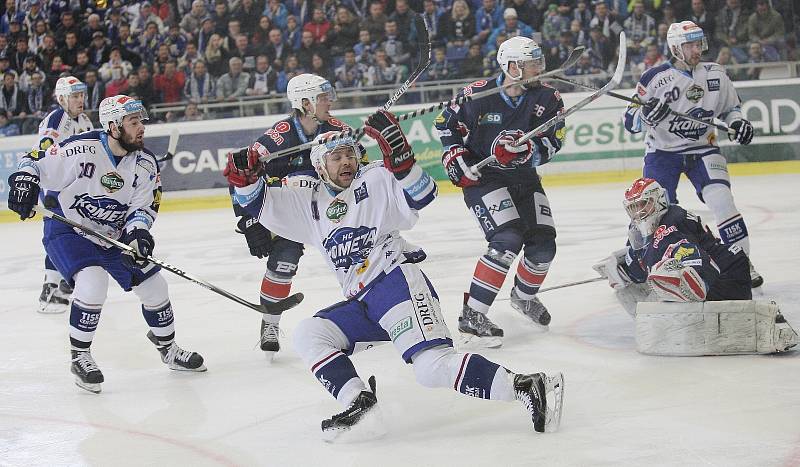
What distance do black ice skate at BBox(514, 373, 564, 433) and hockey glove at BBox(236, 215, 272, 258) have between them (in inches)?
56.3

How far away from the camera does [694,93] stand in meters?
5.33

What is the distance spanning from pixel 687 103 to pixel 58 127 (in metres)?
3.56

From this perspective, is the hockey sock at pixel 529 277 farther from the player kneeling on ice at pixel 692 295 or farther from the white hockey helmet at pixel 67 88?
the white hockey helmet at pixel 67 88

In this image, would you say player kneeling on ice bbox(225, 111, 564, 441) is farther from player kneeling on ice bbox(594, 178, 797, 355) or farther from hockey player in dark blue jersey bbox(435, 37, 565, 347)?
hockey player in dark blue jersey bbox(435, 37, 565, 347)

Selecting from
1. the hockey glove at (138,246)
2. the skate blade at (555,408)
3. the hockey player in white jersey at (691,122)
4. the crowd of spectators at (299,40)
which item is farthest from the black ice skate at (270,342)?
the crowd of spectators at (299,40)

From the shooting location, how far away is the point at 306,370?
4266mm

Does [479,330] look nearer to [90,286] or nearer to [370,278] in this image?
[370,278]

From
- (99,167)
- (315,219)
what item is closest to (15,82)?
(99,167)

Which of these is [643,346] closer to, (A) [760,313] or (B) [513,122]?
(A) [760,313]

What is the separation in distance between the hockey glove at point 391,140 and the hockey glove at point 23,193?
154cm

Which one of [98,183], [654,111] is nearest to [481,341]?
[654,111]

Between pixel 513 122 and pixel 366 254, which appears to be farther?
pixel 513 122

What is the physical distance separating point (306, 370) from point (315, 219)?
3.06 ft

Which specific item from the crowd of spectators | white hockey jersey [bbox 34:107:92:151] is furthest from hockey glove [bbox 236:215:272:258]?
the crowd of spectators
